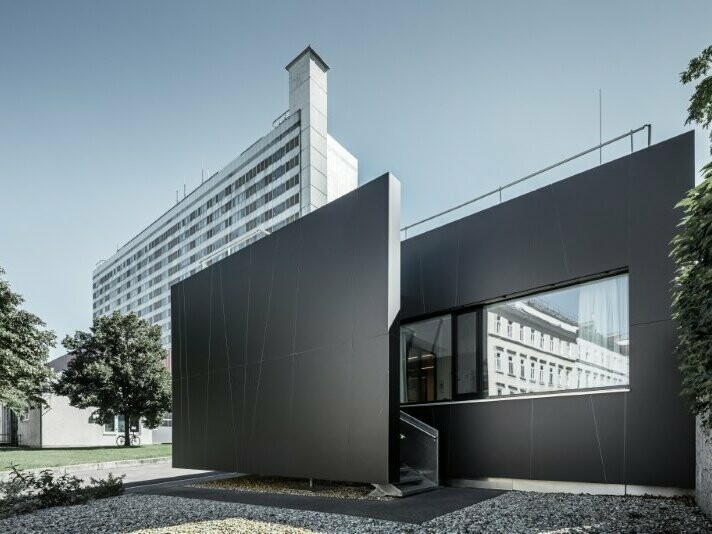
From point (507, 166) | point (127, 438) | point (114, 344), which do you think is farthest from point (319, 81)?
point (507, 166)

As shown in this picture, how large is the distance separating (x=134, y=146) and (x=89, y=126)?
119cm

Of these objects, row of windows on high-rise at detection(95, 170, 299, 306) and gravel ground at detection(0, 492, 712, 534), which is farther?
row of windows on high-rise at detection(95, 170, 299, 306)

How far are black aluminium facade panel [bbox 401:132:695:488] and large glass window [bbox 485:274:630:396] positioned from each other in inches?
10.1

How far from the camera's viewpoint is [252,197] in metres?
66.2

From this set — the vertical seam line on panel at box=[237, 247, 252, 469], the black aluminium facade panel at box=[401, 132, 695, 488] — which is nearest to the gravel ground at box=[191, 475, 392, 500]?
the vertical seam line on panel at box=[237, 247, 252, 469]

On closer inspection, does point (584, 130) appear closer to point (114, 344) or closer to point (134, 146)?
point (134, 146)

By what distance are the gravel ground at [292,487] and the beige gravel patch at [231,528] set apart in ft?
7.91

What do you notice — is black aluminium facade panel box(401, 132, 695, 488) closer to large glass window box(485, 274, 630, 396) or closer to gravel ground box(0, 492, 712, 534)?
large glass window box(485, 274, 630, 396)

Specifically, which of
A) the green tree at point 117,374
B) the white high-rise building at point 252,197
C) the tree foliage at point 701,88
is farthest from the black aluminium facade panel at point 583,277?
the white high-rise building at point 252,197

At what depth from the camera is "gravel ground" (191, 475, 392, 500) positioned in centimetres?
913

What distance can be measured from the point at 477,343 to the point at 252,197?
58974 mm

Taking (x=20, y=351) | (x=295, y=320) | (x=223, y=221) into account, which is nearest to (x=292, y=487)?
(x=295, y=320)

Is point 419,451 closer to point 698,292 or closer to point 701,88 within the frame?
point 698,292

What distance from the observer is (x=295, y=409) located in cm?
995
